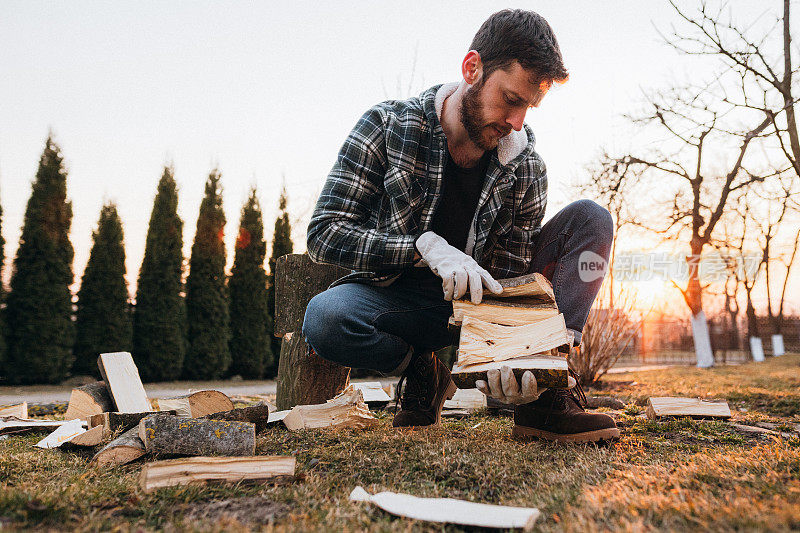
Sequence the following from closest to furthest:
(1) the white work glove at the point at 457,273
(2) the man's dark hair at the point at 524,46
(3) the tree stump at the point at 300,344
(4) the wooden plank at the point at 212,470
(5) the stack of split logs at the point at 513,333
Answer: (4) the wooden plank at the point at 212,470 < (5) the stack of split logs at the point at 513,333 < (1) the white work glove at the point at 457,273 < (2) the man's dark hair at the point at 524,46 < (3) the tree stump at the point at 300,344

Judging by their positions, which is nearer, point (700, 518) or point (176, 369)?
point (700, 518)

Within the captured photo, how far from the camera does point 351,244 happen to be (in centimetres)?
210

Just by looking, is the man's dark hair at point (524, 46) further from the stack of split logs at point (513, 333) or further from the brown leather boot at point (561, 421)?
the brown leather boot at point (561, 421)

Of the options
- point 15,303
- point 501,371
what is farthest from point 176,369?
point 501,371

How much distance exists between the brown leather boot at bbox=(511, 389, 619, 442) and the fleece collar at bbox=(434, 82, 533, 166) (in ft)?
3.34

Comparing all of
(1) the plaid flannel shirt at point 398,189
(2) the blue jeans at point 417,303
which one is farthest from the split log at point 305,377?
(1) the plaid flannel shirt at point 398,189

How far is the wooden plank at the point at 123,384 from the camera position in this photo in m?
2.81

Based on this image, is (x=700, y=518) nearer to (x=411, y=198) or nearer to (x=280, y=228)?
(x=411, y=198)

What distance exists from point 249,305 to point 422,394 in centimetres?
809

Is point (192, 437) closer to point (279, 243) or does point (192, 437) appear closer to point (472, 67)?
point (472, 67)

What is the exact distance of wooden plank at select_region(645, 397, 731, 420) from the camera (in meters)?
2.60

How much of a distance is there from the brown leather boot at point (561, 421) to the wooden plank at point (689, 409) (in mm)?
888

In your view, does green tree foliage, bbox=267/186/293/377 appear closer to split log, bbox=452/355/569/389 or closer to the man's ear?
the man's ear

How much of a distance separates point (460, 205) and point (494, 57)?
24.8 inches
